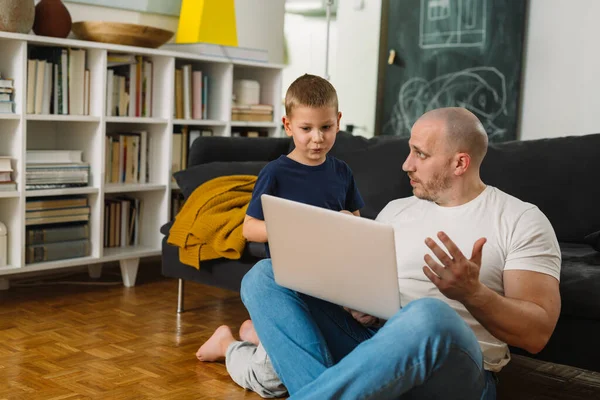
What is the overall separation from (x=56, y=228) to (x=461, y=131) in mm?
2253

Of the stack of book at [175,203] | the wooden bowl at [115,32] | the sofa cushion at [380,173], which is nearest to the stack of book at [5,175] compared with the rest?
the wooden bowl at [115,32]

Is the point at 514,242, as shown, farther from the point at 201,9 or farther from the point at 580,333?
the point at 201,9

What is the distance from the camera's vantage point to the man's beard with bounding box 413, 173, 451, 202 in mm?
1801

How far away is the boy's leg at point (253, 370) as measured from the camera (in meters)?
2.30

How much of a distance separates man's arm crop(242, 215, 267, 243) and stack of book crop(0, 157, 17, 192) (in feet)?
4.75

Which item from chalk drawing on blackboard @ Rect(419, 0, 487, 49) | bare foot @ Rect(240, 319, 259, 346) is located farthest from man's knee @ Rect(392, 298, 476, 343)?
chalk drawing on blackboard @ Rect(419, 0, 487, 49)

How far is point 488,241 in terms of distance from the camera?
1.73 metres

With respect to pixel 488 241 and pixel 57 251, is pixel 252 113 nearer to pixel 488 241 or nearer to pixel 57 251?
pixel 57 251

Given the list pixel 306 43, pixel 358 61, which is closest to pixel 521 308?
pixel 358 61

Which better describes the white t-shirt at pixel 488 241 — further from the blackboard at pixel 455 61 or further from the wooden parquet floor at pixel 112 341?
the blackboard at pixel 455 61

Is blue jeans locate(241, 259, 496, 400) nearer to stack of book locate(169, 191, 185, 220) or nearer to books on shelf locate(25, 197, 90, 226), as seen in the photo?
books on shelf locate(25, 197, 90, 226)

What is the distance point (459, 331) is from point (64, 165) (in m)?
2.45

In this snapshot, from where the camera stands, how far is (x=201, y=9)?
411 centimetres

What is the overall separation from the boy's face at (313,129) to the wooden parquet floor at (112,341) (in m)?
0.74
